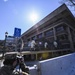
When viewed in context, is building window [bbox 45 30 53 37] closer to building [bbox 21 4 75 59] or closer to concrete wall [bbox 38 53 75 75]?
building [bbox 21 4 75 59]

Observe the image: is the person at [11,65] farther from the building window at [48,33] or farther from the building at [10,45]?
the building window at [48,33]

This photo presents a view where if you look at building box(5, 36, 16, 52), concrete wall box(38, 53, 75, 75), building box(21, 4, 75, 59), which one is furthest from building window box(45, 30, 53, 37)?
concrete wall box(38, 53, 75, 75)

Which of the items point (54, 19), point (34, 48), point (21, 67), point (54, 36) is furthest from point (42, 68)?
point (54, 19)

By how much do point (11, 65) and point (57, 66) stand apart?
1780 millimetres

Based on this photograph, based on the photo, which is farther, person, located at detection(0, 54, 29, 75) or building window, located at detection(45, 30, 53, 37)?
building window, located at detection(45, 30, 53, 37)

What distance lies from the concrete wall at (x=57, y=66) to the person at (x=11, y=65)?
0.51m

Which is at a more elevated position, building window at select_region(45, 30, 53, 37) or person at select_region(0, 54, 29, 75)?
building window at select_region(45, 30, 53, 37)

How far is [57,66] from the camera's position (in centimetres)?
360

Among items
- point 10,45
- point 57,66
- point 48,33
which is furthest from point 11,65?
point 48,33

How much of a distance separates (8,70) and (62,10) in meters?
20.1

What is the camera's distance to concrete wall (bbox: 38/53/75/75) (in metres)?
2.96

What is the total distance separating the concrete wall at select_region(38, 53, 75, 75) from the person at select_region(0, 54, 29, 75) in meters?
0.51

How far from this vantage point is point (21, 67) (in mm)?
2850

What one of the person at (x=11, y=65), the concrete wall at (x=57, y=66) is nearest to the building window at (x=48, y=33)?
the concrete wall at (x=57, y=66)
